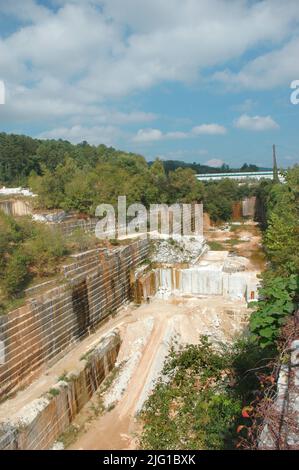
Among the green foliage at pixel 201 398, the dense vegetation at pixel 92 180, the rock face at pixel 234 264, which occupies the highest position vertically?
the dense vegetation at pixel 92 180

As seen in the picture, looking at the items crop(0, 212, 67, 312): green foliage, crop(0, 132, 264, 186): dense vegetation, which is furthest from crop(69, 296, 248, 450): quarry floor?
crop(0, 132, 264, 186): dense vegetation

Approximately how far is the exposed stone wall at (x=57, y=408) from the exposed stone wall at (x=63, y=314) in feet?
2.92

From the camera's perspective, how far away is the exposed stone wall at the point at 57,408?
280 inches

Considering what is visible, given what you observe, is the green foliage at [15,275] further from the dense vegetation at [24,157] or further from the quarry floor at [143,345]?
the dense vegetation at [24,157]

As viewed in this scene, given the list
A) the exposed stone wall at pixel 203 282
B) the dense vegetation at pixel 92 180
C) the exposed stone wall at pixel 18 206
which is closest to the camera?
the exposed stone wall at pixel 203 282

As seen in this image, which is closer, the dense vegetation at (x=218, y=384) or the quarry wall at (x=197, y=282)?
the dense vegetation at (x=218, y=384)

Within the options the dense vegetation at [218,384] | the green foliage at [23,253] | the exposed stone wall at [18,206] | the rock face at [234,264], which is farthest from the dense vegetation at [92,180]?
the dense vegetation at [218,384]

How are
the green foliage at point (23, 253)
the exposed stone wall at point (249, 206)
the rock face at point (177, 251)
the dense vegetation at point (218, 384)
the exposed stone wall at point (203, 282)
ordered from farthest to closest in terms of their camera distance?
1. the exposed stone wall at point (249, 206)
2. the rock face at point (177, 251)
3. the exposed stone wall at point (203, 282)
4. the green foliage at point (23, 253)
5. the dense vegetation at point (218, 384)

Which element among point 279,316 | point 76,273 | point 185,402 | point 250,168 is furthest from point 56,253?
point 250,168

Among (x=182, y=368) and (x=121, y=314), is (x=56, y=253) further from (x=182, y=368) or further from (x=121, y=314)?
(x=182, y=368)

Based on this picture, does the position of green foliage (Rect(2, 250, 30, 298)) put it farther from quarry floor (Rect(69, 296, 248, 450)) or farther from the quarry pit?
quarry floor (Rect(69, 296, 248, 450))

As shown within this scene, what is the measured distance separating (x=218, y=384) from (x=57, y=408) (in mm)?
3798

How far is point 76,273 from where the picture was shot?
40.1 ft

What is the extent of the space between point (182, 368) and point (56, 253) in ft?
18.1
